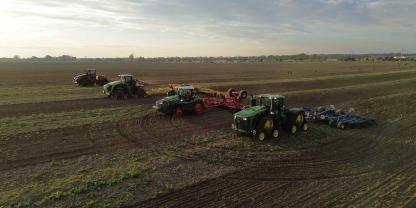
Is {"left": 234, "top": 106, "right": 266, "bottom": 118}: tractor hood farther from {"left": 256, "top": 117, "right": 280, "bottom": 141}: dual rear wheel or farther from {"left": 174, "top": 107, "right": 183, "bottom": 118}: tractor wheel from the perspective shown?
{"left": 174, "top": 107, "right": 183, "bottom": 118}: tractor wheel

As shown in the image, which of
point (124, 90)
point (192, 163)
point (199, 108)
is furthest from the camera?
point (124, 90)

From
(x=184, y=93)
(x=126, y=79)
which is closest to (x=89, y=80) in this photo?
(x=126, y=79)

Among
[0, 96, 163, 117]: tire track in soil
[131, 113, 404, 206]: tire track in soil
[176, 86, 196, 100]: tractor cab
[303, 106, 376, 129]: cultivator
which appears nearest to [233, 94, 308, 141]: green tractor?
[131, 113, 404, 206]: tire track in soil

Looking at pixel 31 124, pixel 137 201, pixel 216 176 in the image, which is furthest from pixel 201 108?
pixel 137 201

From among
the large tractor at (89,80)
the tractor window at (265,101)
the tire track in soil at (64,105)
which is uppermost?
the tractor window at (265,101)

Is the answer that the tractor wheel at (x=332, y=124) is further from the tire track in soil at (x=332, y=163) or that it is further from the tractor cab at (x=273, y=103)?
the tractor cab at (x=273, y=103)

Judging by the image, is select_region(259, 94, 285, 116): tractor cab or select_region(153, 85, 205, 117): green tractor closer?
select_region(259, 94, 285, 116): tractor cab

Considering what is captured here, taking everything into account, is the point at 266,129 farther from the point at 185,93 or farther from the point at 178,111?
the point at 185,93

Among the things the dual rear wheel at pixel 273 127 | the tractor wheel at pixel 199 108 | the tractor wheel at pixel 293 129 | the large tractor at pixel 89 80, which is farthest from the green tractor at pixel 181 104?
the large tractor at pixel 89 80
